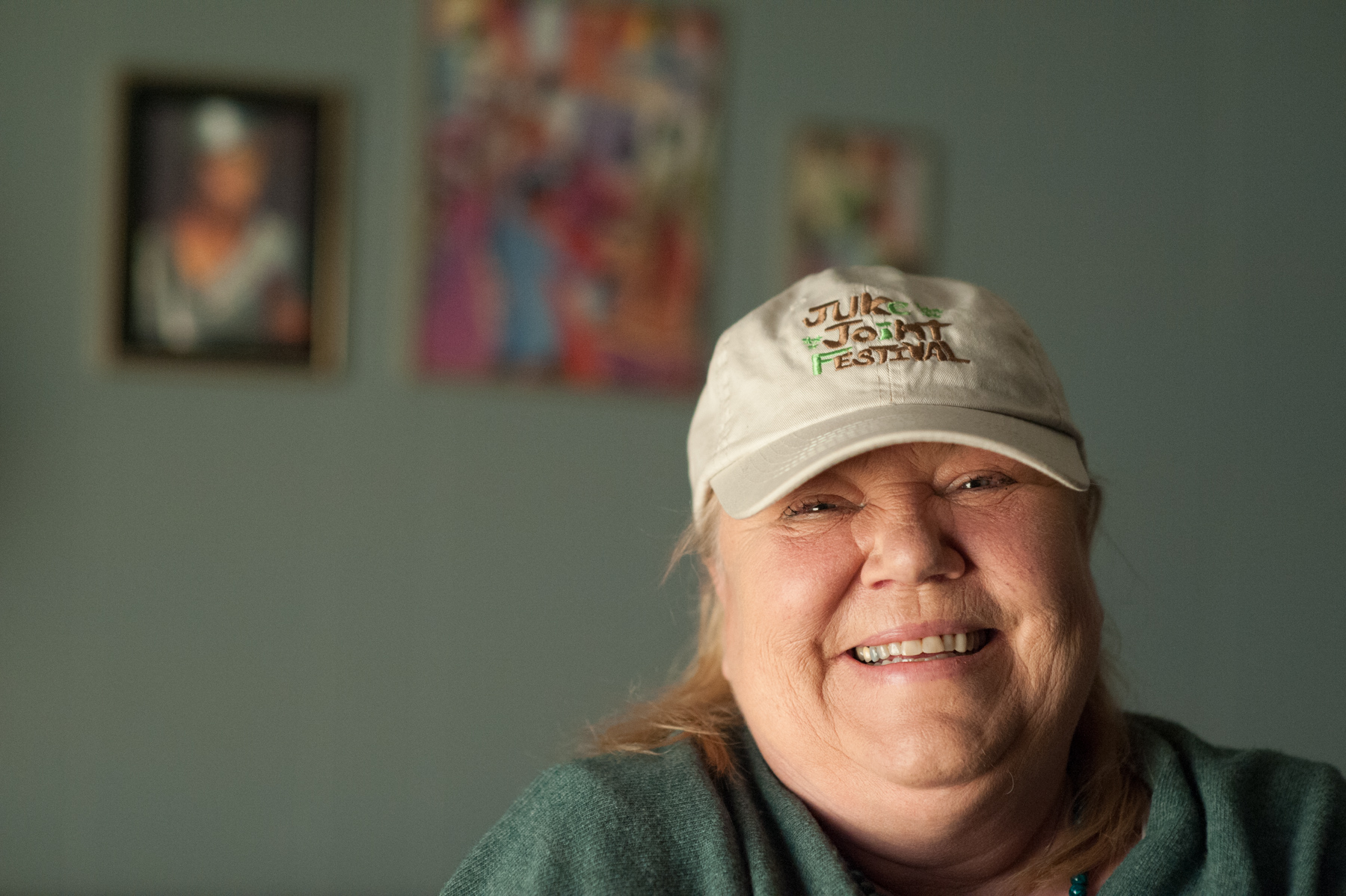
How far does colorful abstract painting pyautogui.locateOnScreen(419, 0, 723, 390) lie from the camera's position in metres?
2.65

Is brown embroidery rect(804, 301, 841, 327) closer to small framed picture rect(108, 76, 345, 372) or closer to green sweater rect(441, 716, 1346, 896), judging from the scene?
green sweater rect(441, 716, 1346, 896)

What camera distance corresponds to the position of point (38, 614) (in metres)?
2.43

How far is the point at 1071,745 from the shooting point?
116 cm

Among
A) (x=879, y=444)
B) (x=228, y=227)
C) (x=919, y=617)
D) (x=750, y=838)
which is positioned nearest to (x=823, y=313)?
(x=879, y=444)

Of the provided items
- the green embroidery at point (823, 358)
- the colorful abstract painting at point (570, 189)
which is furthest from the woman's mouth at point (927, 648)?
the colorful abstract painting at point (570, 189)

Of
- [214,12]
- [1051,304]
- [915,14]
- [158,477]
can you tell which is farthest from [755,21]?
[158,477]

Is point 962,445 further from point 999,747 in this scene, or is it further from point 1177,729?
point 1177,729

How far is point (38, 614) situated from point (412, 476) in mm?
812

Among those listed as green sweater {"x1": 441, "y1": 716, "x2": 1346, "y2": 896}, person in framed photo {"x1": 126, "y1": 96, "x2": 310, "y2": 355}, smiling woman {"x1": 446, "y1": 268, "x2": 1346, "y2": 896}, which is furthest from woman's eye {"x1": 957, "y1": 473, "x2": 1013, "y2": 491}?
person in framed photo {"x1": 126, "y1": 96, "x2": 310, "y2": 355}

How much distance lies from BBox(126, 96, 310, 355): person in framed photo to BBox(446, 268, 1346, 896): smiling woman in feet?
5.75

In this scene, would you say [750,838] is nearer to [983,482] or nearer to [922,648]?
[922,648]

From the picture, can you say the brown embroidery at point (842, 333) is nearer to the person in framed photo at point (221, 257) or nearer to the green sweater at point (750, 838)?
the green sweater at point (750, 838)

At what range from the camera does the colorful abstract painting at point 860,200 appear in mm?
2869

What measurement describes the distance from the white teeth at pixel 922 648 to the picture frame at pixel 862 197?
1.94 m
